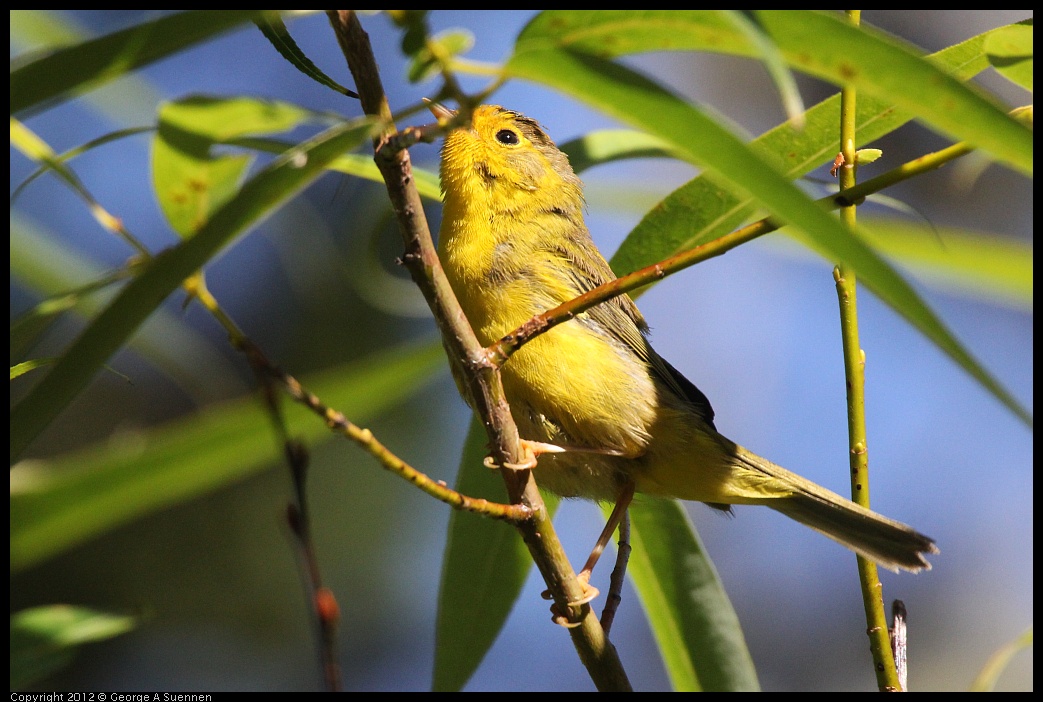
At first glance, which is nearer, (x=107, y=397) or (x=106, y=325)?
(x=106, y=325)

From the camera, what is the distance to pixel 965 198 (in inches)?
347

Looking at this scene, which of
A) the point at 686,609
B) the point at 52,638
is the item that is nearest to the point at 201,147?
the point at 52,638

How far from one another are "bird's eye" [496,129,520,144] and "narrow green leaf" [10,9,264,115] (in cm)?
247

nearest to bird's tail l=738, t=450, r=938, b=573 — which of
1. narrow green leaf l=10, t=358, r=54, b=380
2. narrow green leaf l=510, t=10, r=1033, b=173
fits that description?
narrow green leaf l=510, t=10, r=1033, b=173

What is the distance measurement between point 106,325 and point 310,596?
0.60 m

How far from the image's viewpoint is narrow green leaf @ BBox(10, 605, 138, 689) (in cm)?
175

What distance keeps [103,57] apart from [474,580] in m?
2.03

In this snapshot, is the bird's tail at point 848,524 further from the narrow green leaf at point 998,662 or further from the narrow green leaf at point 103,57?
the narrow green leaf at point 103,57

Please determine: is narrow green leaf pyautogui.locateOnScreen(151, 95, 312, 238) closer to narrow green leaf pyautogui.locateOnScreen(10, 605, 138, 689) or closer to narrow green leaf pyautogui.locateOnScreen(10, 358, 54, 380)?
narrow green leaf pyautogui.locateOnScreen(10, 358, 54, 380)

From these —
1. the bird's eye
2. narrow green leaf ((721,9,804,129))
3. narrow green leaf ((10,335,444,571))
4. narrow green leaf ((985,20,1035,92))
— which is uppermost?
the bird's eye

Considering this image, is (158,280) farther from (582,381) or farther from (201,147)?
(582,381)

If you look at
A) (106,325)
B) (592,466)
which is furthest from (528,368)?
(106,325)

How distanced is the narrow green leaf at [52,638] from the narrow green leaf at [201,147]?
2.58ft
